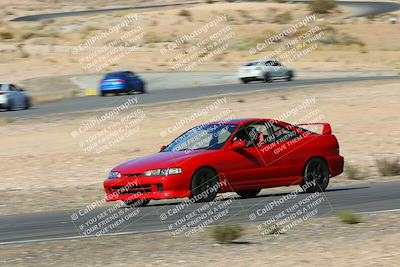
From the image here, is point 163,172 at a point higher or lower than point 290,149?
Answer: higher

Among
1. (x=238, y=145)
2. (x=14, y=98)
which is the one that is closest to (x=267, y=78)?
(x=14, y=98)

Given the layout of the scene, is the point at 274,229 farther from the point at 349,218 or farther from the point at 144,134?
the point at 144,134

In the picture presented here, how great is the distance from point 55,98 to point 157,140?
18475 mm

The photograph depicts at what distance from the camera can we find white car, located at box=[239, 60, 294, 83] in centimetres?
4941

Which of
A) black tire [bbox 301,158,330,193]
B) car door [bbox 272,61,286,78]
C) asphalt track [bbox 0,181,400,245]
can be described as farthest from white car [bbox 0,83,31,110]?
black tire [bbox 301,158,330,193]

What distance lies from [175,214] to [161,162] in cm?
163

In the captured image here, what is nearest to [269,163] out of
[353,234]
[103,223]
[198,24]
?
[103,223]

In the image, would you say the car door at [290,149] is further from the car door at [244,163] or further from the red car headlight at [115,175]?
the red car headlight at [115,175]

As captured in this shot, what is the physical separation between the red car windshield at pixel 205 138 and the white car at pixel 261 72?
107ft

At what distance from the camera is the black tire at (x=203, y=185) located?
15648 millimetres

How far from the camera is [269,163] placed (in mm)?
16781

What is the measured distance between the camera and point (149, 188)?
15.7 metres

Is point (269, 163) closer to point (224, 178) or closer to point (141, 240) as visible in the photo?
point (224, 178)

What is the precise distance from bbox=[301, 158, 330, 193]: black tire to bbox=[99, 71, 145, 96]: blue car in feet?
93.8
